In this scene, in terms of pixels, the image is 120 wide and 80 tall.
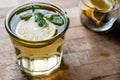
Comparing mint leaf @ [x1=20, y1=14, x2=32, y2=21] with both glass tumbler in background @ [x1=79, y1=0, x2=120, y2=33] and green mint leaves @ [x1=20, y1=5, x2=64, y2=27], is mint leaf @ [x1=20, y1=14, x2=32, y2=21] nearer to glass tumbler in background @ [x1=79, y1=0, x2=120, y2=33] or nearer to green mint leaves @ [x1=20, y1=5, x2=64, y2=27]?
green mint leaves @ [x1=20, y1=5, x2=64, y2=27]

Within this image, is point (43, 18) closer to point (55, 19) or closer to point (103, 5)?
point (55, 19)

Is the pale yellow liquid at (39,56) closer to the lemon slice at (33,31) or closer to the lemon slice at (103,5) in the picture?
the lemon slice at (33,31)

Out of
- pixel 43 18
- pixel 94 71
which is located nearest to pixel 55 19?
pixel 43 18

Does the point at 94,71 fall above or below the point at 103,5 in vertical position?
below

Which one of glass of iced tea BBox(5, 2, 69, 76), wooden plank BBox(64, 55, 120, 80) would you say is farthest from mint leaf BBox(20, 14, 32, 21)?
wooden plank BBox(64, 55, 120, 80)

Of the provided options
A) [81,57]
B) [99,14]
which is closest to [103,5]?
[99,14]

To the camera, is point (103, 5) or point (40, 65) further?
point (103, 5)
